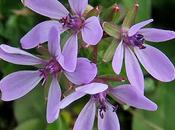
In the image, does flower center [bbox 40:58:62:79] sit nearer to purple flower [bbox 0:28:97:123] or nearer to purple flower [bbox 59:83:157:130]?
purple flower [bbox 0:28:97:123]

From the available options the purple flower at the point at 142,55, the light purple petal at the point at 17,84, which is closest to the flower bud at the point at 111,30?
the purple flower at the point at 142,55

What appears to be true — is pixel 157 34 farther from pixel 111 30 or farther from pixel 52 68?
pixel 52 68

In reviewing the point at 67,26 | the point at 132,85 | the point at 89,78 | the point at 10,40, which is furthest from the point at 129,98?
the point at 10,40

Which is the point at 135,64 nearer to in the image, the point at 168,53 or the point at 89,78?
the point at 89,78

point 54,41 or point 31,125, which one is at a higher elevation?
point 54,41

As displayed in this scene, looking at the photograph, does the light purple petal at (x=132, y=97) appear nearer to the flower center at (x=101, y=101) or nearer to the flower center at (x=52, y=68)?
the flower center at (x=101, y=101)

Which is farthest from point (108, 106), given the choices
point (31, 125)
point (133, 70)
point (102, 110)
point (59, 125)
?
point (31, 125)

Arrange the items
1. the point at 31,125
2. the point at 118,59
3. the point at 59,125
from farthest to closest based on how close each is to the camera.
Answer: the point at 31,125 → the point at 59,125 → the point at 118,59
